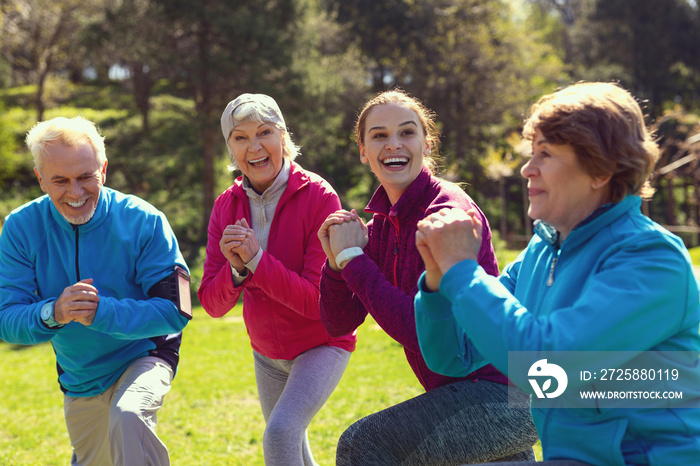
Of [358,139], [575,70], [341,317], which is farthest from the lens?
[575,70]

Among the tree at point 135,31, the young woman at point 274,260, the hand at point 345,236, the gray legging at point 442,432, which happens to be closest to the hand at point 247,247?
the young woman at point 274,260

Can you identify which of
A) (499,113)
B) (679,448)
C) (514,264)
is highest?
(499,113)

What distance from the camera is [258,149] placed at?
3209 millimetres

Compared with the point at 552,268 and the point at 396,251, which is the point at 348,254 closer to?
the point at 396,251

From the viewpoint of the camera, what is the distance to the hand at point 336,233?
94.3 inches

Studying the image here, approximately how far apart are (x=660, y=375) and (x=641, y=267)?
0.31m

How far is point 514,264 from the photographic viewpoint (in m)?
2.31

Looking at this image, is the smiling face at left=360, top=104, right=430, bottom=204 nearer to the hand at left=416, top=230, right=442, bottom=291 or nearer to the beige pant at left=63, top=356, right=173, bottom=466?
the hand at left=416, top=230, right=442, bottom=291

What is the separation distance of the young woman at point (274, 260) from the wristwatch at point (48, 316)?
0.71 metres

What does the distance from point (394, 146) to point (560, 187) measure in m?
0.95

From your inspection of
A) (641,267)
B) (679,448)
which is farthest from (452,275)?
(679,448)

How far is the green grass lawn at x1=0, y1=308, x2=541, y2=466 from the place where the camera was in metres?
5.36

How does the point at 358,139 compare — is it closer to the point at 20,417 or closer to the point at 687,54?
the point at 20,417

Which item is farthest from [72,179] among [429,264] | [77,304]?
[429,264]
